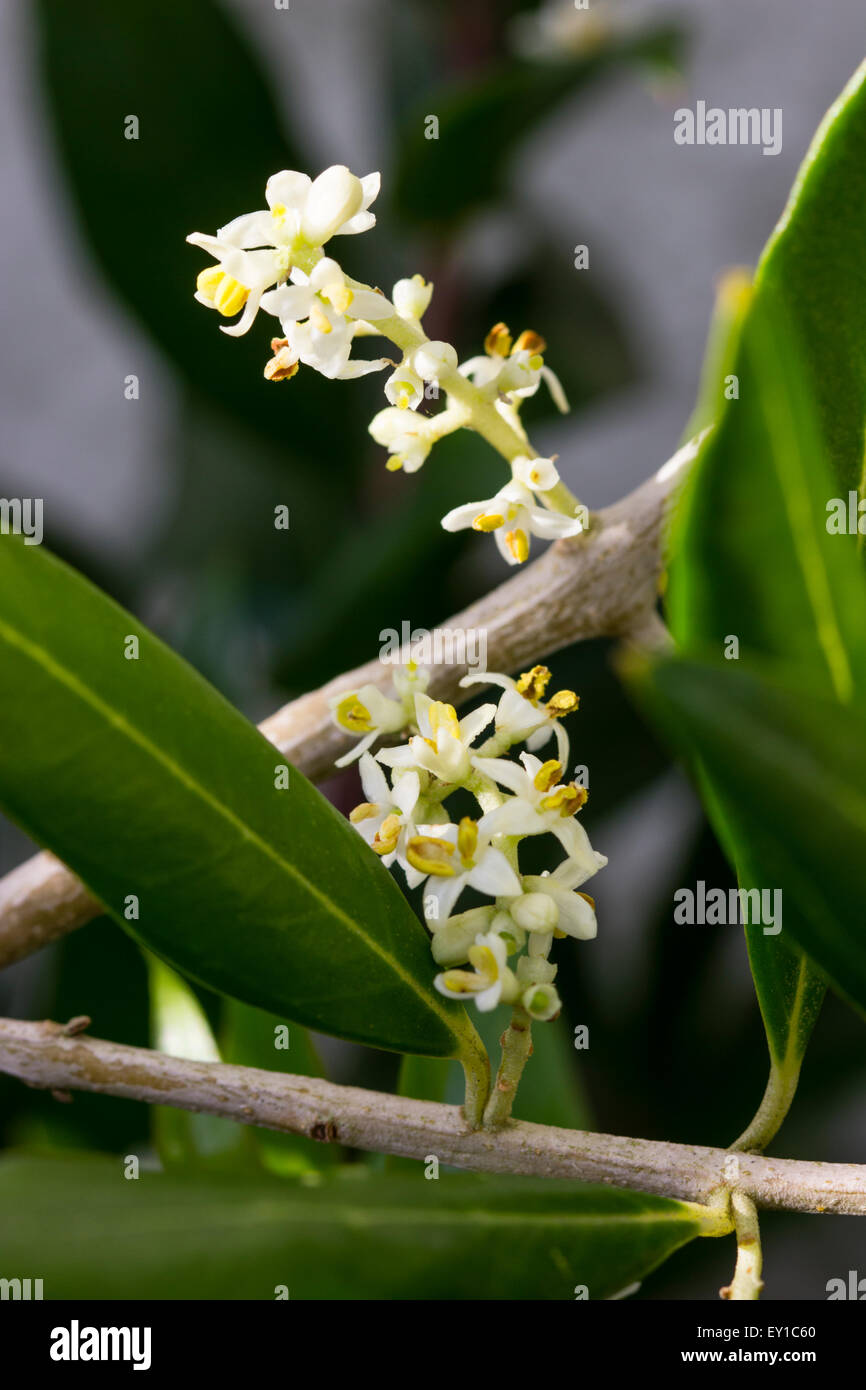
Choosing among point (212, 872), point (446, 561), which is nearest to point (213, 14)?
point (446, 561)

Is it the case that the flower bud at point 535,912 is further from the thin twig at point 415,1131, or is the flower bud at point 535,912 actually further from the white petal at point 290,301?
the white petal at point 290,301

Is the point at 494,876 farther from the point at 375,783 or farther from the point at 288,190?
the point at 288,190

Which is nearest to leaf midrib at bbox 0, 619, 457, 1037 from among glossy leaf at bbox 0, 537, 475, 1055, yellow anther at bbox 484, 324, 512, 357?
glossy leaf at bbox 0, 537, 475, 1055

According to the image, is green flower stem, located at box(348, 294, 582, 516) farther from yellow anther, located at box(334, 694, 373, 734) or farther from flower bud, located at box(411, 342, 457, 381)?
yellow anther, located at box(334, 694, 373, 734)

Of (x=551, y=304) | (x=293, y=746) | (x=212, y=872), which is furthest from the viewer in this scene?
(x=551, y=304)
